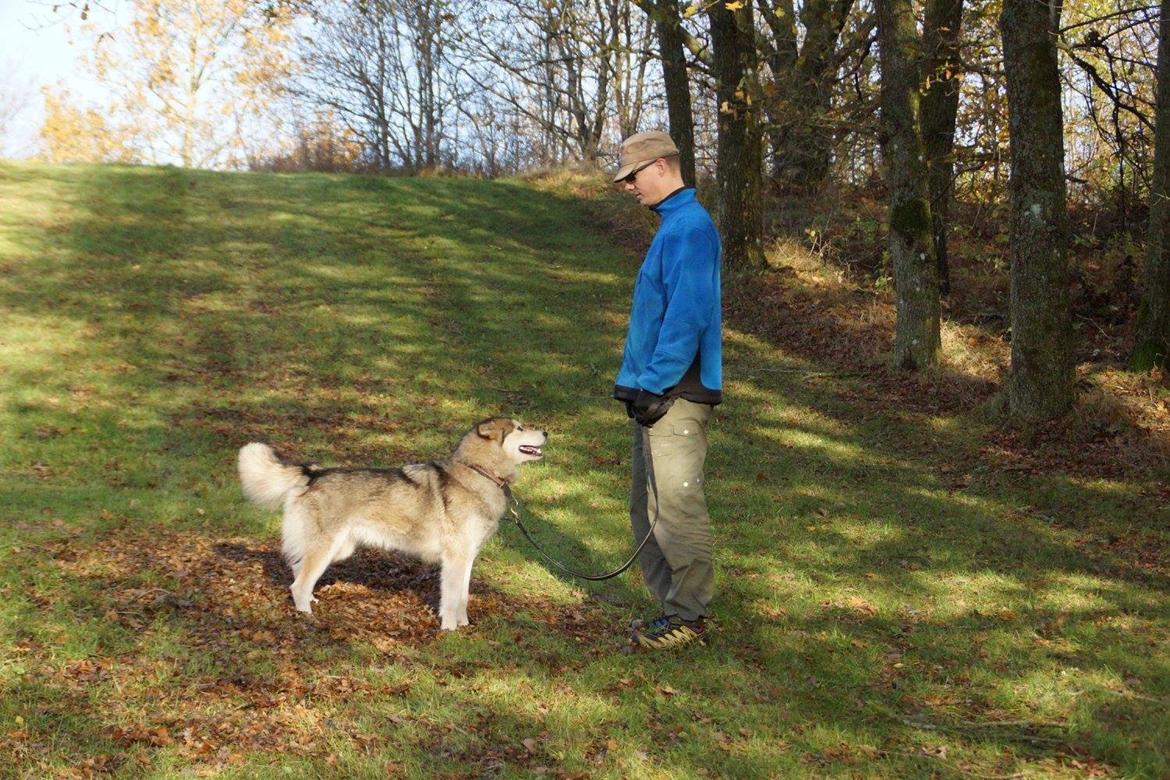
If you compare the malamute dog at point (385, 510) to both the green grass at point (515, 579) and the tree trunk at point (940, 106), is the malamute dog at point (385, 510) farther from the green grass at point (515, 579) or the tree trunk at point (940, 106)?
the tree trunk at point (940, 106)

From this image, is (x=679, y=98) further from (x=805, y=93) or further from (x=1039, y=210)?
(x=1039, y=210)

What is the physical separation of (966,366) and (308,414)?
9.29 metres

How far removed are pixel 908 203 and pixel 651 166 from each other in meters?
9.25

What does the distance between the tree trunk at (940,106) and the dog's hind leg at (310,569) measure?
36.1ft

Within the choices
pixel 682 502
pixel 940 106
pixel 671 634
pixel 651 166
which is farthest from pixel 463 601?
pixel 940 106

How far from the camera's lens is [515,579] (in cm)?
775

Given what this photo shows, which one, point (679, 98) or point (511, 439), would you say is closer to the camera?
point (511, 439)

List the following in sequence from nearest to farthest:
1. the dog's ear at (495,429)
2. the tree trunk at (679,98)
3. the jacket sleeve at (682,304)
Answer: the jacket sleeve at (682,304)
the dog's ear at (495,429)
the tree trunk at (679,98)

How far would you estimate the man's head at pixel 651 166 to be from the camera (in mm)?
5875

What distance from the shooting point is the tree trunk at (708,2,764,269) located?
58.2ft

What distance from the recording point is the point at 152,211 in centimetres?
2216

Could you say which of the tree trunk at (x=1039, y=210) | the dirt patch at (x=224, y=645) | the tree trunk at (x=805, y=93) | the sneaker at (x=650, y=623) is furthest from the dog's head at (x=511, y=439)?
the tree trunk at (x=805, y=93)

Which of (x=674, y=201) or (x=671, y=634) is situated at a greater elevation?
(x=674, y=201)

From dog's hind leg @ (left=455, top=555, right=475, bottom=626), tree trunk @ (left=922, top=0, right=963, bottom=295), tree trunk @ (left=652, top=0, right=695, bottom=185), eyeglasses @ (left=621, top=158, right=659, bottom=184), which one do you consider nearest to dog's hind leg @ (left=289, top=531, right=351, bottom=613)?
dog's hind leg @ (left=455, top=555, right=475, bottom=626)
